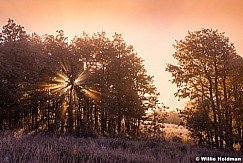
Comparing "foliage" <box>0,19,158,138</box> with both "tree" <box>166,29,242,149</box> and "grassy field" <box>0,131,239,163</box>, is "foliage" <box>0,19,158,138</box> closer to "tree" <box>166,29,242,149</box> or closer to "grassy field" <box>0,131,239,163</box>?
"tree" <box>166,29,242,149</box>

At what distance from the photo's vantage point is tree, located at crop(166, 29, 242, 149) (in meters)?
20.2

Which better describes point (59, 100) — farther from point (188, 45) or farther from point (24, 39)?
point (188, 45)

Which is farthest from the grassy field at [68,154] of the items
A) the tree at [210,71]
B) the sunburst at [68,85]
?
the sunburst at [68,85]

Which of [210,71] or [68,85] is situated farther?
[68,85]

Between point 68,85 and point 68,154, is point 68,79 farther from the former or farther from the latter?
point 68,154

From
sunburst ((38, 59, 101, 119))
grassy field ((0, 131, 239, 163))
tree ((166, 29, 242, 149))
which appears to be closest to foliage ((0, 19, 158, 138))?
sunburst ((38, 59, 101, 119))

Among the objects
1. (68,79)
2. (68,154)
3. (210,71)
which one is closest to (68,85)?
(68,79)

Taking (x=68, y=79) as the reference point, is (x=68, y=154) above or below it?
below

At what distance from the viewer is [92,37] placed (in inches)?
1161

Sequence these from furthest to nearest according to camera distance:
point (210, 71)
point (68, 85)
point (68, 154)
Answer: point (68, 85) → point (210, 71) → point (68, 154)

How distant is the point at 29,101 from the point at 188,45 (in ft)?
58.8

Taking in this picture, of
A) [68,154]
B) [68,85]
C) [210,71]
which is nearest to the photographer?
[68,154]

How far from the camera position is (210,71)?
2109 cm

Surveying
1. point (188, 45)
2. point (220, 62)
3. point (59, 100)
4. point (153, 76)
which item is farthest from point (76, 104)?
point (220, 62)
